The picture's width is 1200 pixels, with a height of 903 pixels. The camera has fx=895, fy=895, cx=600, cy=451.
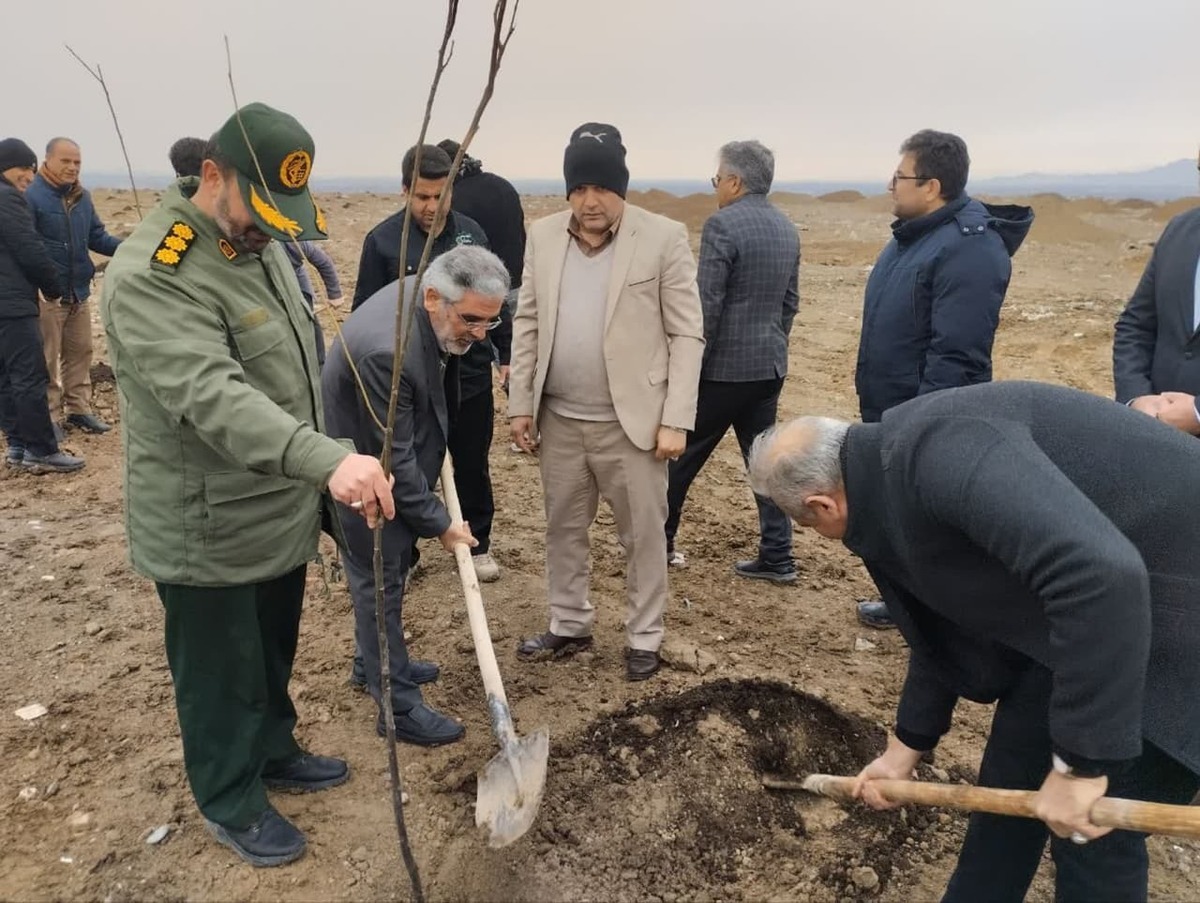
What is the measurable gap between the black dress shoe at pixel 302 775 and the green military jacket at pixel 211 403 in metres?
0.81

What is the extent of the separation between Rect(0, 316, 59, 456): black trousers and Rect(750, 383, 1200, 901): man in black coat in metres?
5.09

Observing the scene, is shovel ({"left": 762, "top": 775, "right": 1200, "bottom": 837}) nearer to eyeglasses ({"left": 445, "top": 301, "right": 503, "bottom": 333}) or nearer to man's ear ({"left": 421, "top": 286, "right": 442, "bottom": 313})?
eyeglasses ({"left": 445, "top": 301, "right": 503, "bottom": 333})

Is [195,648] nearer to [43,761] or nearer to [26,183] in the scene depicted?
[43,761]

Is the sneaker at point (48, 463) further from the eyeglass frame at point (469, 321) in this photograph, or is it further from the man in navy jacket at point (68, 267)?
the eyeglass frame at point (469, 321)

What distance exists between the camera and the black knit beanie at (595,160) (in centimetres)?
296

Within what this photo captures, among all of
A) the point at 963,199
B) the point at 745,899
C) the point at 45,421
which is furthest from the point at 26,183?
the point at 745,899

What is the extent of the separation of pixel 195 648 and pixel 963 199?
9.86ft

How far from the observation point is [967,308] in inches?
127

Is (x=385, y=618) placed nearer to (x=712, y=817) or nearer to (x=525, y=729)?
(x=525, y=729)

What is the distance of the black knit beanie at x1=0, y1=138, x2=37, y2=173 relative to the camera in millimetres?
5238

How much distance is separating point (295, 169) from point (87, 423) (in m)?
5.06

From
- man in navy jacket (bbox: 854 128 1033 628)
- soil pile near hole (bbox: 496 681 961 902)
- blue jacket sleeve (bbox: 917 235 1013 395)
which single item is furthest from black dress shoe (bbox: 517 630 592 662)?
blue jacket sleeve (bbox: 917 235 1013 395)

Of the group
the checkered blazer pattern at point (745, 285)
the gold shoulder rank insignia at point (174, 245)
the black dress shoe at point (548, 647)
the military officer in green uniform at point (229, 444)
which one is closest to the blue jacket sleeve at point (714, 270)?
the checkered blazer pattern at point (745, 285)

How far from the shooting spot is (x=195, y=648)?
7.66 ft
